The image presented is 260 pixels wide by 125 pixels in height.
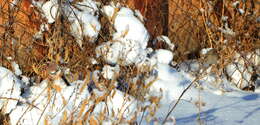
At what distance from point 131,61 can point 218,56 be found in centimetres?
91

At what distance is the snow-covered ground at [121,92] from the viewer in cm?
276

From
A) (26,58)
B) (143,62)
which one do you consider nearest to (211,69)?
(143,62)

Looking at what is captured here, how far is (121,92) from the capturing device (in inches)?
116

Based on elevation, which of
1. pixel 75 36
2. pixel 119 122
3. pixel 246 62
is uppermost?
pixel 75 36

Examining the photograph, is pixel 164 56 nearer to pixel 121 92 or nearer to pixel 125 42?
pixel 125 42

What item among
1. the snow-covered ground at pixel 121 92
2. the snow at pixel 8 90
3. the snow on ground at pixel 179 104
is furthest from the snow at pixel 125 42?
the snow at pixel 8 90

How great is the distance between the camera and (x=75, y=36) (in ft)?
11.2

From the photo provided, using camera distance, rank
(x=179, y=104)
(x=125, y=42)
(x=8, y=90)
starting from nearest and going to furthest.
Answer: (x=8, y=90) → (x=179, y=104) → (x=125, y=42)

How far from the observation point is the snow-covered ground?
108 inches

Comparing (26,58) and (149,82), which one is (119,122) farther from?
(26,58)

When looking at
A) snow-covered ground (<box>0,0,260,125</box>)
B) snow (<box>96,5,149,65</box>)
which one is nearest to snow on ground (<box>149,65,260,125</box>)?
snow-covered ground (<box>0,0,260,125</box>)

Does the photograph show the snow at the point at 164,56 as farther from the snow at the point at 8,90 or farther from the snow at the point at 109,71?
the snow at the point at 8,90

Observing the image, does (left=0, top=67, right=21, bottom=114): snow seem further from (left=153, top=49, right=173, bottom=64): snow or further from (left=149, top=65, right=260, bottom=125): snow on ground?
(left=153, top=49, right=173, bottom=64): snow

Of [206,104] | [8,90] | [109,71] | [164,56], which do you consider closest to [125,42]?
[109,71]
